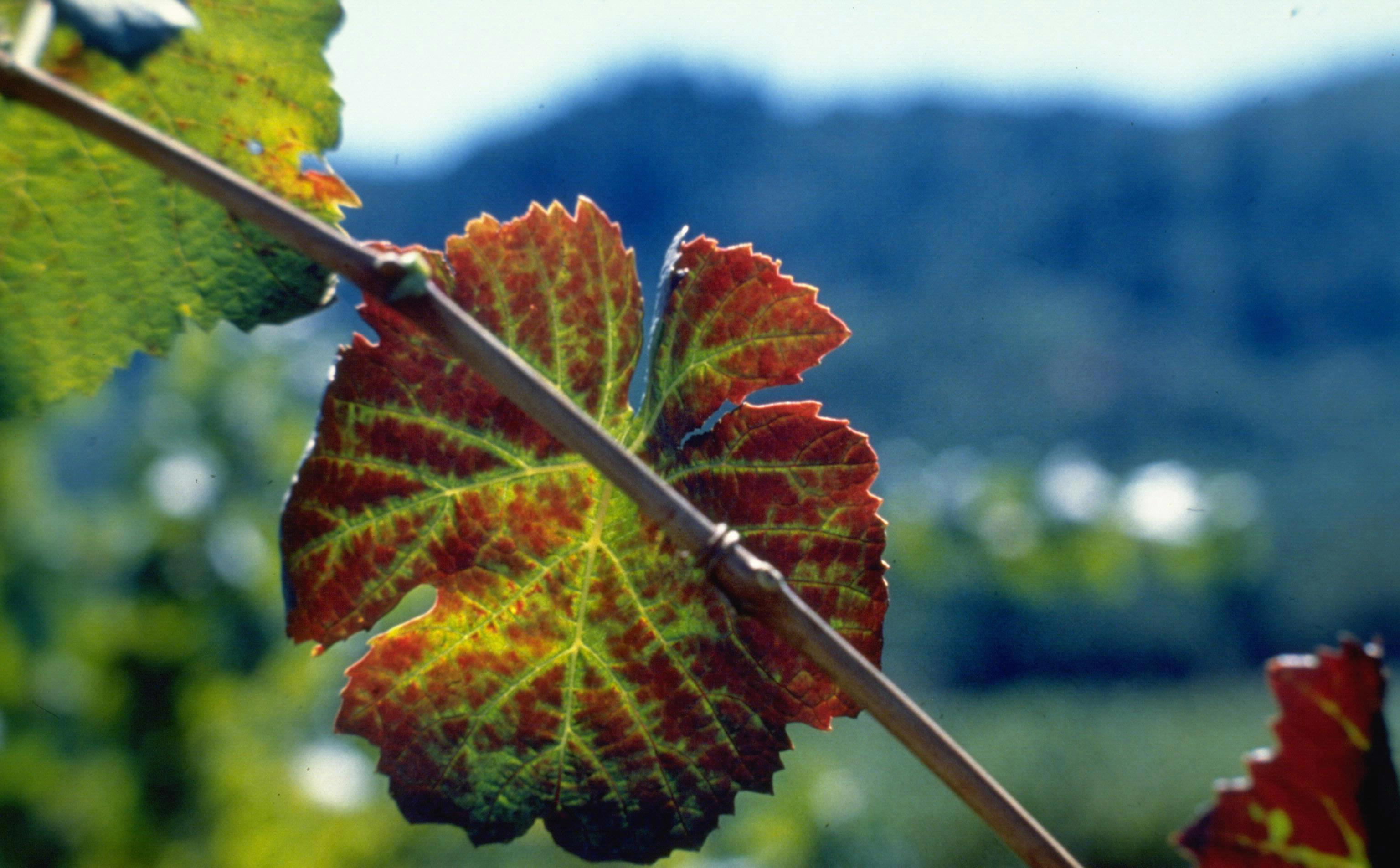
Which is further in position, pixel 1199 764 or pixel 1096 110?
pixel 1096 110

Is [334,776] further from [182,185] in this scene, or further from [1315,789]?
[1315,789]

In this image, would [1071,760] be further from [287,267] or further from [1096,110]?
[1096,110]

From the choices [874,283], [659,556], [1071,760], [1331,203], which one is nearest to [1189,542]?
[1071,760]

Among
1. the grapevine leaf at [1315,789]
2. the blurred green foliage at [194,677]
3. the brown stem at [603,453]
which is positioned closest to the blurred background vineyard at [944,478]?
the blurred green foliage at [194,677]

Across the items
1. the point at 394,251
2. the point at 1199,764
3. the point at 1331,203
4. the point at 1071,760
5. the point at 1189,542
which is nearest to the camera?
the point at 394,251

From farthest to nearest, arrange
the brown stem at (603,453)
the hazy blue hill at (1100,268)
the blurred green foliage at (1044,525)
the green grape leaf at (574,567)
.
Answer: the hazy blue hill at (1100,268) < the blurred green foliage at (1044,525) < the green grape leaf at (574,567) < the brown stem at (603,453)

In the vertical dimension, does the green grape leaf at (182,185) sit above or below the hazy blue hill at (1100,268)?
below

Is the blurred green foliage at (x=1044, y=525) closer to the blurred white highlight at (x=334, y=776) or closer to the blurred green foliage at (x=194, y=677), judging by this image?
the blurred green foliage at (x=194, y=677)
